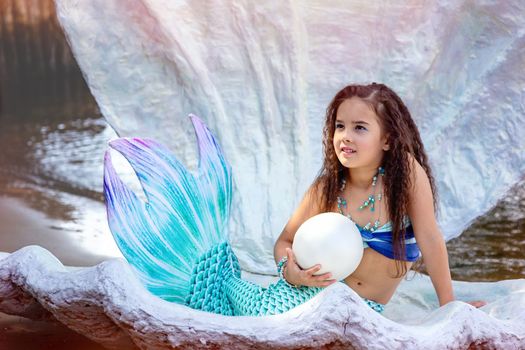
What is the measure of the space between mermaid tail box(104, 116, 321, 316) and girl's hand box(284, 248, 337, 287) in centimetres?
3

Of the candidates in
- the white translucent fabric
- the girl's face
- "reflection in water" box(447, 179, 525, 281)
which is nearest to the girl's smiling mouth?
the girl's face

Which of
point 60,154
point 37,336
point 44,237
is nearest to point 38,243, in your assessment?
point 44,237

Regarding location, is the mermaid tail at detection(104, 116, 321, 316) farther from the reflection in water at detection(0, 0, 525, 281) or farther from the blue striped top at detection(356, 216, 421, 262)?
the reflection in water at detection(0, 0, 525, 281)

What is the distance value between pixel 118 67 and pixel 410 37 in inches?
22.3

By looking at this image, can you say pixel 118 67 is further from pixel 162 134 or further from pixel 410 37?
pixel 410 37

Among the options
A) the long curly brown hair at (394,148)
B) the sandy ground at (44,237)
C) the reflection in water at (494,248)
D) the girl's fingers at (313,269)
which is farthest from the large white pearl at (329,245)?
the sandy ground at (44,237)

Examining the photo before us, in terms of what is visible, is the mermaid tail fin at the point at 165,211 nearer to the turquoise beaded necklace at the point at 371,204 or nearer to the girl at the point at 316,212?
the girl at the point at 316,212

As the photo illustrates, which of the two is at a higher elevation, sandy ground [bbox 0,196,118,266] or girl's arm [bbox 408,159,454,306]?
girl's arm [bbox 408,159,454,306]

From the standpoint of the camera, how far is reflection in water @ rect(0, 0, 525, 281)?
7.06ft

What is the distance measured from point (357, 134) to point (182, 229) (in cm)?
28

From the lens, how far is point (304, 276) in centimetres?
122

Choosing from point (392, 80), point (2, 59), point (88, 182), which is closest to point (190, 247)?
point (392, 80)

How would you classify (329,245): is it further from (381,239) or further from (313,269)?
(381,239)

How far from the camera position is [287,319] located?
1.05 meters
